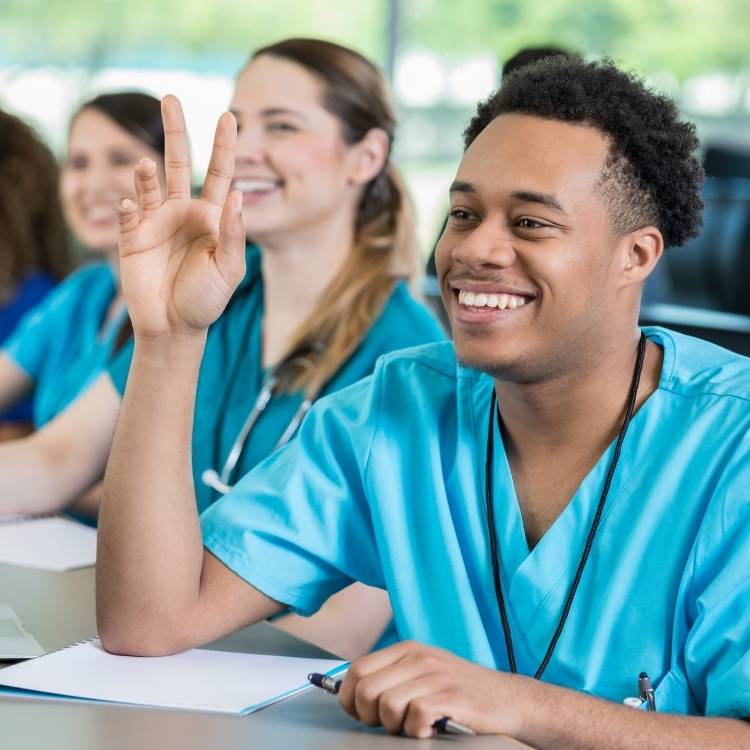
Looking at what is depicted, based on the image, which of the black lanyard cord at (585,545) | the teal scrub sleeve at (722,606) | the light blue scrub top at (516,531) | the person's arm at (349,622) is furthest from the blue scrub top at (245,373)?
the teal scrub sleeve at (722,606)

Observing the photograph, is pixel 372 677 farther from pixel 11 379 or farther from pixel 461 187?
pixel 11 379

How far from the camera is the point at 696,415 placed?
3.83ft

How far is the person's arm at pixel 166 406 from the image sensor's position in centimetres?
117

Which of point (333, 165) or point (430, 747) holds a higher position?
point (333, 165)

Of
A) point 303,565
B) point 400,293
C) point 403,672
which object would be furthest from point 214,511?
point 400,293

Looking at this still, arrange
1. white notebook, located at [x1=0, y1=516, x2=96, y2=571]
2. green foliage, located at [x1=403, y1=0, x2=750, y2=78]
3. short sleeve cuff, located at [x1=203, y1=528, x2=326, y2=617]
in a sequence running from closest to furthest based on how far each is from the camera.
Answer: short sleeve cuff, located at [x1=203, y1=528, x2=326, y2=617]
white notebook, located at [x1=0, y1=516, x2=96, y2=571]
green foliage, located at [x1=403, y1=0, x2=750, y2=78]

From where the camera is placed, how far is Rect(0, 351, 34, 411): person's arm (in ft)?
8.54

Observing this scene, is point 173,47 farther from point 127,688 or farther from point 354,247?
point 127,688

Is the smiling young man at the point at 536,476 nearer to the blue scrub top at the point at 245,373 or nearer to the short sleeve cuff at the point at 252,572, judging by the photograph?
the short sleeve cuff at the point at 252,572

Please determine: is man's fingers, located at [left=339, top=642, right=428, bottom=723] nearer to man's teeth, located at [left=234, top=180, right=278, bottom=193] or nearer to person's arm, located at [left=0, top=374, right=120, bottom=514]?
person's arm, located at [left=0, top=374, right=120, bottom=514]

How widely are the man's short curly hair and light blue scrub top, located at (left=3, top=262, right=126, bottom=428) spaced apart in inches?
56.4

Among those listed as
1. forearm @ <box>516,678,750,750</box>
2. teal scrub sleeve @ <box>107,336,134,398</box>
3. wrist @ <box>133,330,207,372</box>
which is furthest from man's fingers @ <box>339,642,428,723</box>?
teal scrub sleeve @ <box>107,336,134,398</box>

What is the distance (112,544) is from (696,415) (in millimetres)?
574

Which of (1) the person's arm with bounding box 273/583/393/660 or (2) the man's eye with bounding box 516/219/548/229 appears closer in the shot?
(2) the man's eye with bounding box 516/219/548/229
